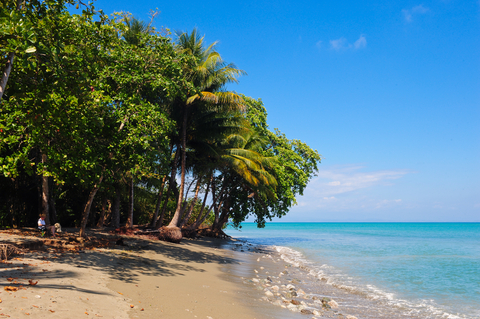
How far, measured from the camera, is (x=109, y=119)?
33.9ft

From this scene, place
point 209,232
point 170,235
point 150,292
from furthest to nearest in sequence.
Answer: point 209,232, point 170,235, point 150,292

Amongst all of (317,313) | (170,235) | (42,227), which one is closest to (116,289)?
(317,313)

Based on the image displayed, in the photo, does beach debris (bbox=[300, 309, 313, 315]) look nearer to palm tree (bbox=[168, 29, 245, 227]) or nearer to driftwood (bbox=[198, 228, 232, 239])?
palm tree (bbox=[168, 29, 245, 227])

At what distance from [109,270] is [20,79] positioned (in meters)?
4.83

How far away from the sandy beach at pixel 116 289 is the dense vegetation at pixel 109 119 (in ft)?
7.36

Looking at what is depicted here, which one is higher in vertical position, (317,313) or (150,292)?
(150,292)

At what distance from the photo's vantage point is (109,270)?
7.42m

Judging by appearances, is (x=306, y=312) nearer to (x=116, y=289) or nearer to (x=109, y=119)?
(x=116, y=289)

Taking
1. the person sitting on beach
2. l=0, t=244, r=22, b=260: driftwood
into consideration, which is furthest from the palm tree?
l=0, t=244, r=22, b=260: driftwood

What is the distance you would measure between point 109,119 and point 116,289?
20.0 ft

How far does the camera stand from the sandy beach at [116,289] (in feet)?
14.8

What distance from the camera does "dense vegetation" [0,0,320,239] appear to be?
6688 mm

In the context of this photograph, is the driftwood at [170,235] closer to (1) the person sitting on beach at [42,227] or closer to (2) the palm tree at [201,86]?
(2) the palm tree at [201,86]

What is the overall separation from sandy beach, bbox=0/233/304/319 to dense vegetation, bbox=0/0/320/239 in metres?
2.24
